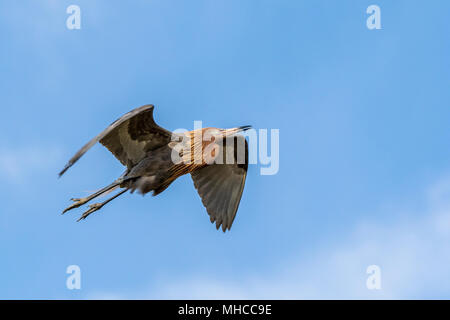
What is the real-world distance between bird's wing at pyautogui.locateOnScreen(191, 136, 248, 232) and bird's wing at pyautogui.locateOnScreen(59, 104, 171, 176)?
1624 millimetres

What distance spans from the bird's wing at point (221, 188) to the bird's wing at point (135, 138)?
1624 mm

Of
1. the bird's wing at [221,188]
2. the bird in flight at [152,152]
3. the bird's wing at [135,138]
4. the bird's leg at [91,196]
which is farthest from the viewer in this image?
the bird's wing at [221,188]

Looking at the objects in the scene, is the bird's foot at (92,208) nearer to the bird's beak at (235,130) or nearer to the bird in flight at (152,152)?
the bird in flight at (152,152)

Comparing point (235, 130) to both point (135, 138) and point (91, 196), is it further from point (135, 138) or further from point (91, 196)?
point (91, 196)

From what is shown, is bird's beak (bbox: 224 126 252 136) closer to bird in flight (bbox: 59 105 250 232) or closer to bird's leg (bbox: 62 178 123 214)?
bird in flight (bbox: 59 105 250 232)

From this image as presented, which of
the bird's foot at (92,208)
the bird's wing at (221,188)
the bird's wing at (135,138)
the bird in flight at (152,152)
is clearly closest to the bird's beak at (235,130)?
the bird in flight at (152,152)

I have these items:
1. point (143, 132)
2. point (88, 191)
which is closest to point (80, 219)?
point (88, 191)

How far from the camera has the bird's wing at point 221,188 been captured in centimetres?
1276

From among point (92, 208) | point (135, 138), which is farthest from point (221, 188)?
point (92, 208)

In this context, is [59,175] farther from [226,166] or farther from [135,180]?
[226,166]

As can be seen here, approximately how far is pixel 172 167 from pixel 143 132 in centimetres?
80

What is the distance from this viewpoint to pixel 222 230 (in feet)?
41.6

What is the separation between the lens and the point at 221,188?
12922 millimetres

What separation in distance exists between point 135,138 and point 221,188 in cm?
227
